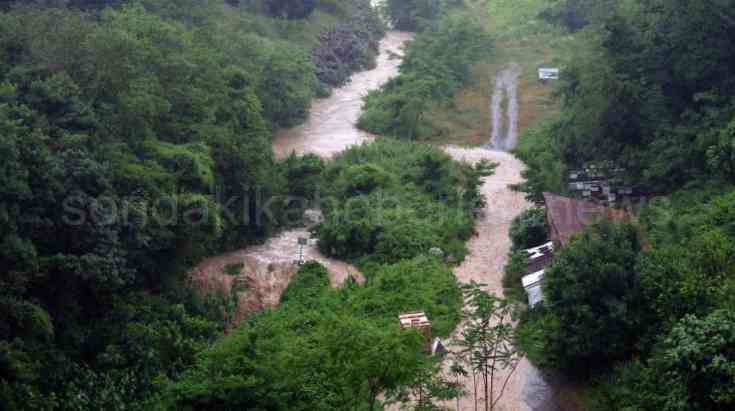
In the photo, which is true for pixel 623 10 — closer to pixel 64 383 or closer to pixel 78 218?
pixel 78 218

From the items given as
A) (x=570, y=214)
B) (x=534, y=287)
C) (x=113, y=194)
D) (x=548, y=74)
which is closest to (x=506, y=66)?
(x=548, y=74)

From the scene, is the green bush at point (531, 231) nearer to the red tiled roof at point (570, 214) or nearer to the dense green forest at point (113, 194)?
the red tiled roof at point (570, 214)

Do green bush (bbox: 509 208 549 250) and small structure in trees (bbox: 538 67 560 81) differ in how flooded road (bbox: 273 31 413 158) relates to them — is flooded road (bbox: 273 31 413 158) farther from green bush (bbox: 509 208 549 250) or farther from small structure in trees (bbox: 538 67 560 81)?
green bush (bbox: 509 208 549 250)

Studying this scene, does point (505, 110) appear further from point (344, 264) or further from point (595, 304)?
point (595, 304)

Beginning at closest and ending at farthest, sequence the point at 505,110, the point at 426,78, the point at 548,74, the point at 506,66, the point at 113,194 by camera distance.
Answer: the point at 113,194 < the point at 505,110 < the point at 426,78 < the point at 548,74 < the point at 506,66

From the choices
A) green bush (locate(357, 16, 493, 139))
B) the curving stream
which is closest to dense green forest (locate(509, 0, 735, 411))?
the curving stream
